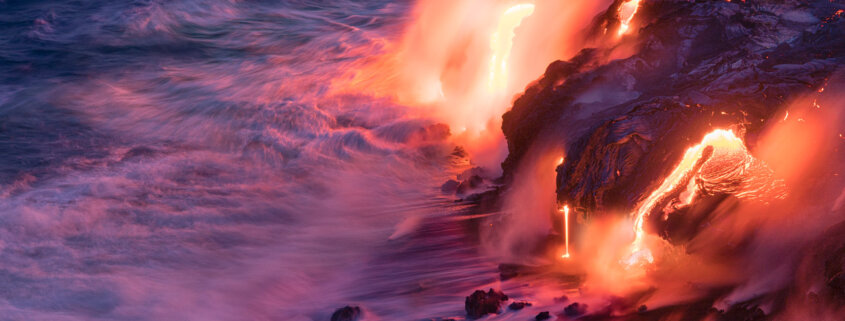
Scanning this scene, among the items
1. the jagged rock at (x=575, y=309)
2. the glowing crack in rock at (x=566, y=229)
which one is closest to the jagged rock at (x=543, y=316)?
the jagged rock at (x=575, y=309)

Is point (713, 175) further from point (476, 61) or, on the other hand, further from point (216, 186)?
point (216, 186)

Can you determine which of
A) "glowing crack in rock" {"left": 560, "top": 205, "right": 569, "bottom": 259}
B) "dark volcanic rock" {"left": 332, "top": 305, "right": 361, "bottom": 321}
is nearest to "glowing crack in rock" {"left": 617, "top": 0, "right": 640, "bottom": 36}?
"glowing crack in rock" {"left": 560, "top": 205, "right": 569, "bottom": 259}

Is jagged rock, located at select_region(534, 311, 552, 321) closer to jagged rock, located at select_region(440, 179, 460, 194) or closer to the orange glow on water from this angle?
jagged rock, located at select_region(440, 179, 460, 194)

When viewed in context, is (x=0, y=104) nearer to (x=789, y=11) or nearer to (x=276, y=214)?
(x=276, y=214)

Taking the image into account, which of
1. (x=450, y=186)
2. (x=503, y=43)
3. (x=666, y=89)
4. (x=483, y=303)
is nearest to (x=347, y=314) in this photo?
(x=483, y=303)

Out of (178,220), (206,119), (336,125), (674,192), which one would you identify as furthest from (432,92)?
(674,192)

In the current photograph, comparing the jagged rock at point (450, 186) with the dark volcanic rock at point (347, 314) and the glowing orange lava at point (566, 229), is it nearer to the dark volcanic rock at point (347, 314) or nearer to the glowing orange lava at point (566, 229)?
the glowing orange lava at point (566, 229)
